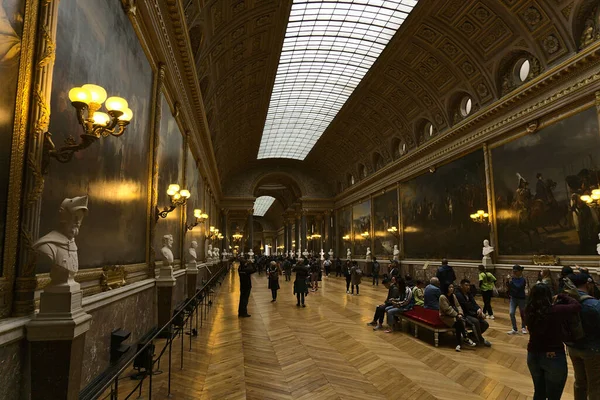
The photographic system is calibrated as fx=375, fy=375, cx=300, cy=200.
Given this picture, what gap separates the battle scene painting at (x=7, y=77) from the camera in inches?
123

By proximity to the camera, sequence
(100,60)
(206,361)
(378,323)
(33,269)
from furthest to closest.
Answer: (378,323)
(206,361)
(100,60)
(33,269)

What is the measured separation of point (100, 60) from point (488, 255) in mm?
14903

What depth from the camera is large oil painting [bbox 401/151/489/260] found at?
16516 millimetres

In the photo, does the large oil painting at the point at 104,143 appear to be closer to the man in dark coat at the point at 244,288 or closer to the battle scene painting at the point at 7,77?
the battle scene painting at the point at 7,77

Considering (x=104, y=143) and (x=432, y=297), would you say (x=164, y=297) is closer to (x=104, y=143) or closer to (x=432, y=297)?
(x=104, y=143)

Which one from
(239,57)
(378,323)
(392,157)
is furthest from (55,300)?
(392,157)

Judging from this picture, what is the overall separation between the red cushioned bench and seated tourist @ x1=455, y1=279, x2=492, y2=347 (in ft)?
1.61

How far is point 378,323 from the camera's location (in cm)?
976

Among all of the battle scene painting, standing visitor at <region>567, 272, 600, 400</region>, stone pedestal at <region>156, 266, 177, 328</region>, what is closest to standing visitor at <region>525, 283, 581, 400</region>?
standing visitor at <region>567, 272, 600, 400</region>

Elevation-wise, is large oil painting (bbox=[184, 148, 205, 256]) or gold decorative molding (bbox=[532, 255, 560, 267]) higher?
large oil painting (bbox=[184, 148, 205, 256])

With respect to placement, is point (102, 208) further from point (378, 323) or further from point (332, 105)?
point (332, 105)

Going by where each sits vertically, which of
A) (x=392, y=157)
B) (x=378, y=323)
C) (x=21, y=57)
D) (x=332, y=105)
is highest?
(x=332, y=105)

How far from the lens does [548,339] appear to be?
376 centimetres

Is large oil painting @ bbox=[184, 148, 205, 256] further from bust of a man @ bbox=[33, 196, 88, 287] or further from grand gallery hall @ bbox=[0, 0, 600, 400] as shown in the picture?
bust of a man @ bbox=[33, 196, 88, 287]
